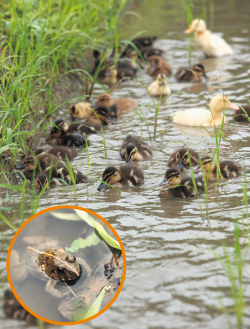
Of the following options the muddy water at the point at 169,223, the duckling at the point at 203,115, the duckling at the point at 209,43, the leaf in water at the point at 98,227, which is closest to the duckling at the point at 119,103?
the muddy water at the point at 169,223

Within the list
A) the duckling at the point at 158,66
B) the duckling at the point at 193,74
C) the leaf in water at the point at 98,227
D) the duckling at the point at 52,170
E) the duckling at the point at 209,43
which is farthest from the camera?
the duckling at the point at 209,43

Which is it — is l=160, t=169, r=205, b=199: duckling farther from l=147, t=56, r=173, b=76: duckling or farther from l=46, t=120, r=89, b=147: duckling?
l=147, t=56, r=173, b=76: duckling

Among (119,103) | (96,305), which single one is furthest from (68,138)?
(96,305)

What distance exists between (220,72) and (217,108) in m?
1.75

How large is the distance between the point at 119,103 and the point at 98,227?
302cm

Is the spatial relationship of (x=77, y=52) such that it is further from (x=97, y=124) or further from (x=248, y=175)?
(x=248, y=175)

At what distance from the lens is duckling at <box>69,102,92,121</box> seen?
6.05 metres

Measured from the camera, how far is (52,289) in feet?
10.6

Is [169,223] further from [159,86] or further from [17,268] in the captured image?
[159,86]

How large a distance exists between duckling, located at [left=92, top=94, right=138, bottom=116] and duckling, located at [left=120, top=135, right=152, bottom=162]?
104 centimetres

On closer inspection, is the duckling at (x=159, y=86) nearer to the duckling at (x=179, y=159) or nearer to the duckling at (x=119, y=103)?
the duckling at (x=119, y=103)

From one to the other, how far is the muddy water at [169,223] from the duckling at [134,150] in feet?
0.23

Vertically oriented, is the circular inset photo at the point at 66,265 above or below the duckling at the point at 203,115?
below

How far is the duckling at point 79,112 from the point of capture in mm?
Result: 6051
